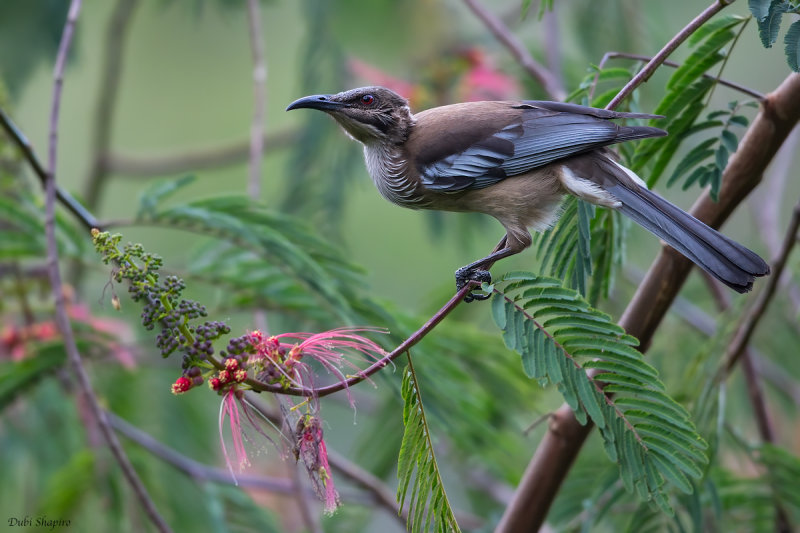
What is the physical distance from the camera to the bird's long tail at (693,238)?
195cm

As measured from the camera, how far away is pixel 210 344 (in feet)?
5.14

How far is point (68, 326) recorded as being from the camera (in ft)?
→ 7.64

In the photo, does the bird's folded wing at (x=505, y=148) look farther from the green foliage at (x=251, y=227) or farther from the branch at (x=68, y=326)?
the branch at (x=68, y=326)

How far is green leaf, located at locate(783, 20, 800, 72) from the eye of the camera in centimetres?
→ 176

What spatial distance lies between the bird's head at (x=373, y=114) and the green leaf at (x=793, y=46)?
137cm

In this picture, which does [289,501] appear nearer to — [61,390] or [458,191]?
[61,390]

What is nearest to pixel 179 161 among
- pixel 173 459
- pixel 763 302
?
pixel 173 459

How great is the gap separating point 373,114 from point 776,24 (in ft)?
4.62

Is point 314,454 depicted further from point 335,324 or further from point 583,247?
point 335,324

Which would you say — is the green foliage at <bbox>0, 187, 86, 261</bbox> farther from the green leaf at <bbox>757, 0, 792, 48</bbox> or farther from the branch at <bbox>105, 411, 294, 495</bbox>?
the green leaf at <bbox>757, 0, 792, 48</bbox>

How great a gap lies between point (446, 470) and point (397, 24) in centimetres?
306

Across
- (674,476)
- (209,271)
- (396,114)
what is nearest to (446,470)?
(209,271)

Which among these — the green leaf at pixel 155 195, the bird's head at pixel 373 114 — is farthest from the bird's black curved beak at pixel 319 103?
the green leaf at pixel 155 195

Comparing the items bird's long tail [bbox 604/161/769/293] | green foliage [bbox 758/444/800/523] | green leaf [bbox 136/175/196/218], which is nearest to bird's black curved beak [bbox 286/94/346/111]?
green leaf [bbox 136/175/196/218]
